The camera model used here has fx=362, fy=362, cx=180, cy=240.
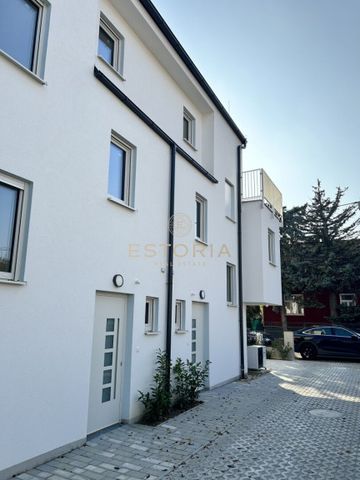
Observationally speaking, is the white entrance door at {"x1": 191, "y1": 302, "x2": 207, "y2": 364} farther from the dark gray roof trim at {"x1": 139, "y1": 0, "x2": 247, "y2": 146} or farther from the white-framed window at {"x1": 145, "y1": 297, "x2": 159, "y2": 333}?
the dark gray roof trim at {"x1": 139, "y1": 0, "x2": 247, "y2": 146}

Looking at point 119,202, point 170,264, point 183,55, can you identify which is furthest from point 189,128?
point 119,202

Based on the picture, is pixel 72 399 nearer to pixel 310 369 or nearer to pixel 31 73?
pixel 31 73

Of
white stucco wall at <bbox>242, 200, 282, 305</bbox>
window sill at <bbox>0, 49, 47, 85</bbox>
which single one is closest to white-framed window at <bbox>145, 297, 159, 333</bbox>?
window sill at <bbox>0, 49, 47, 85</bbox>

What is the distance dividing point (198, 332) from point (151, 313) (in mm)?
2705

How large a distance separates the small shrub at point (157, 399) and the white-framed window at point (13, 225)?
362 cm

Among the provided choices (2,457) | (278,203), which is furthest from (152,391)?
(278,203)

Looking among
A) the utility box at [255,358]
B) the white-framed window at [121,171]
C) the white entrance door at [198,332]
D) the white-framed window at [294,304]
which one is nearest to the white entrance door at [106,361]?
the white-framed window at [121,171]

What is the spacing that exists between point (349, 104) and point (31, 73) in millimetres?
9860

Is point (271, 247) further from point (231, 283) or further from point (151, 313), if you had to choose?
point (151, 313)

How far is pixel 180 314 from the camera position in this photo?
8.94 metres

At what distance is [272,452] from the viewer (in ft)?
18.0

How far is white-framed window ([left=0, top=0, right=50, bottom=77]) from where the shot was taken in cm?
494

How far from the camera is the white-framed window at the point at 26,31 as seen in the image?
494cm

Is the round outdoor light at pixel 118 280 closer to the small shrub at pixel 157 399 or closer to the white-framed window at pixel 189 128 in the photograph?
the small shrub at pixel 157 399
